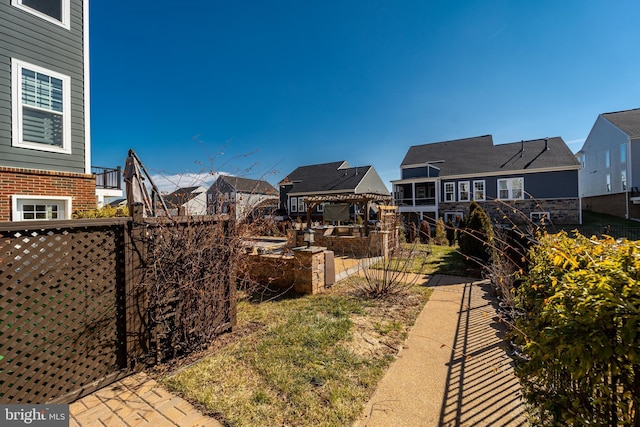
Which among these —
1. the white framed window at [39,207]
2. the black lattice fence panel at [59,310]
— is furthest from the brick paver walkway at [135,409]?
the white framed window at [39,207]

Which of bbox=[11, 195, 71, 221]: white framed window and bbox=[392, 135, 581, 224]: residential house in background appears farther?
bbox=[392, 135, 581, 224]: residential house in background

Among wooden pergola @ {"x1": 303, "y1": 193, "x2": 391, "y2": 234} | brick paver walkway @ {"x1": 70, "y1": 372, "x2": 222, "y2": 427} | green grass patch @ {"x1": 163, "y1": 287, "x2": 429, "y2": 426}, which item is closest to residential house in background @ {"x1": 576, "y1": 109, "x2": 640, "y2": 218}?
wooden pergola @ {"x1": 303, "y1": 193, "x2": 391, "y2": 234}

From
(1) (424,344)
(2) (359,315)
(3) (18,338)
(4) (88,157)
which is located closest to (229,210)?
(3) (18,338)

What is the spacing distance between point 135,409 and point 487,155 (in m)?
27.7

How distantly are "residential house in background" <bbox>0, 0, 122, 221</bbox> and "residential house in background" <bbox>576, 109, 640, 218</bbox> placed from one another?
34642 mm

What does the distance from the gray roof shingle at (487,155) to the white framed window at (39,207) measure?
24.4m

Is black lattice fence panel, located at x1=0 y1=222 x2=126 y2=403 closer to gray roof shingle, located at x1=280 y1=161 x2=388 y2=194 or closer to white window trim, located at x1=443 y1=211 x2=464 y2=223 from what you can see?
white window trim, located at x1=443 y1=211 x2=464 y2=223

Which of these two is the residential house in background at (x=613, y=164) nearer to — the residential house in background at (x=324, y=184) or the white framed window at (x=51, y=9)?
the residential house in background at (x=324, y=184)

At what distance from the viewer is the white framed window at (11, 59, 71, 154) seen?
6.80 metres

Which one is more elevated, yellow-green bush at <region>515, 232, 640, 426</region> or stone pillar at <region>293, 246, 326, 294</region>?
yellow-green bush at <region>515, 232, 640, 426</region>

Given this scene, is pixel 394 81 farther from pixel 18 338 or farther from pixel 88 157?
pixel 18 338

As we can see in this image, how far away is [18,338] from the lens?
7.82 feet

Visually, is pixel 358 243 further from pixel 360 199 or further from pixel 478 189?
pixel 478 189

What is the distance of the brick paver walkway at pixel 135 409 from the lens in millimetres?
2374
